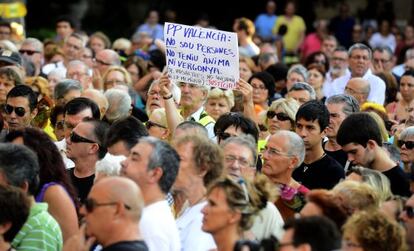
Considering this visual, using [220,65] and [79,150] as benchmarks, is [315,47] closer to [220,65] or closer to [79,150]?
[220,65]

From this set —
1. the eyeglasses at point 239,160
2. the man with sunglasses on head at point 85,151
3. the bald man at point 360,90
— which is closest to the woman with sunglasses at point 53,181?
the man with sunglasses on head at point 85,151

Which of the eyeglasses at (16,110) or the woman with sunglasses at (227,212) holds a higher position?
the woman with sunglasses at (227,212)

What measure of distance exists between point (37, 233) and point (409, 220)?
2.16 meters

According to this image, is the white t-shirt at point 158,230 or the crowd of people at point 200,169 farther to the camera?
the white t-shirt at point 158,230

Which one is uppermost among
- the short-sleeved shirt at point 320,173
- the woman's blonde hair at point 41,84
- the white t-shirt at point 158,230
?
the white t-shirt at point 158,230

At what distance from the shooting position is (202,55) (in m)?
12.5

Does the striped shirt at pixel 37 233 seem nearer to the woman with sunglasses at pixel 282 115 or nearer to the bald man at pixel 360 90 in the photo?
the woman with sunglasses at pixel 282 115

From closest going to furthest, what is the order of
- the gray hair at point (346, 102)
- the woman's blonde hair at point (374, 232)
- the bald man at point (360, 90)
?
the woman's blonde hair at point (374, 232) < the gray hair at point (346, 102) < the bald man at point (360, 90)

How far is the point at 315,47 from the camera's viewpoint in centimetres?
2517

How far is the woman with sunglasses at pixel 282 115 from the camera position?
1188 cm

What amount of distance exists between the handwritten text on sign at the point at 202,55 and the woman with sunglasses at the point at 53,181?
3.55 m

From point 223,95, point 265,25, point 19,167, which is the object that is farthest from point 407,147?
point 265,25

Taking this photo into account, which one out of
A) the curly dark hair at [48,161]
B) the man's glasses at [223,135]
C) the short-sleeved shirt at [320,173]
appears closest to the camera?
the curly dark hair at [48,161]

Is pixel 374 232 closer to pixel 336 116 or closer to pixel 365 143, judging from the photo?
pixel 365 143
